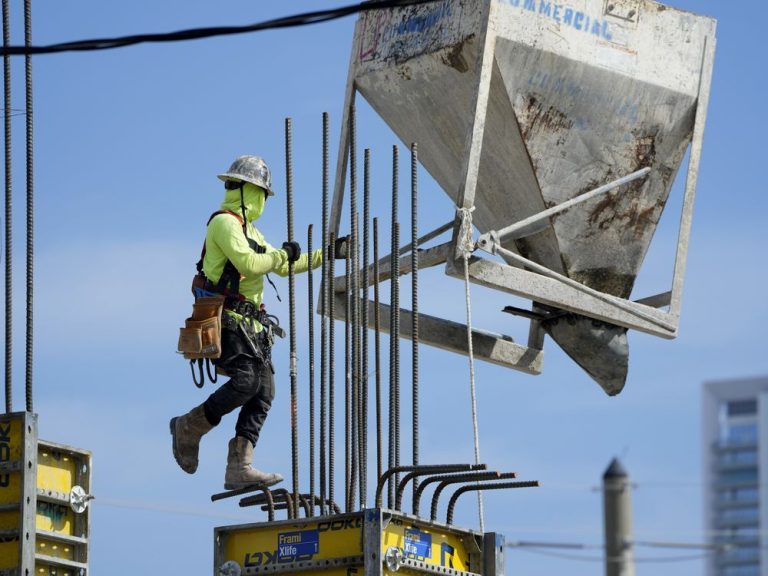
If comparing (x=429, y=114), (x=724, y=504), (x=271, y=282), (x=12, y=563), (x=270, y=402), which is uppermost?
(x=724, y=504)

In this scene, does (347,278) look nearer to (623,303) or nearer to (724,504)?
(623,303)

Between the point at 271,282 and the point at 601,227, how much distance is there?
12.7 ft

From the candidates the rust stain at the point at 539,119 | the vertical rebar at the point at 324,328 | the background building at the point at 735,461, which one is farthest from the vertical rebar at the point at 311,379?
the background building at the point at 735,461

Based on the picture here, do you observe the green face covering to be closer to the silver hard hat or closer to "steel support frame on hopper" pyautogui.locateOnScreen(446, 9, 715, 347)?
the silver hard hat

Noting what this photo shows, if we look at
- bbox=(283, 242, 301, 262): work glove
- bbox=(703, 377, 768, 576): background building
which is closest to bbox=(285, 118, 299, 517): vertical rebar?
bbox=(283, 242, 301, 262): work glove

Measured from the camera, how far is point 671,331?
686 inches

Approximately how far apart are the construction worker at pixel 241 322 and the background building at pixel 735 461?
14476 cm

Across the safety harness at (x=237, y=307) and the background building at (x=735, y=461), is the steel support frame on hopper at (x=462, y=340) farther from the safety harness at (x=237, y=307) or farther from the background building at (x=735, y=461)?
the background building at (x=735, y=461)

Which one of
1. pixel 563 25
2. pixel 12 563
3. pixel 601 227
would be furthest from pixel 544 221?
pixel 12 563

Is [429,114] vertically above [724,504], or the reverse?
[724,504]

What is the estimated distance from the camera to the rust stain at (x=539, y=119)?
55.7 feet

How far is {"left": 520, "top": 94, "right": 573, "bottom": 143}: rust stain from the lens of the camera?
17.0m

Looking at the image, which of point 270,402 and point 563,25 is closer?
point 270,402

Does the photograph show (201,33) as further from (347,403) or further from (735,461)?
(735,461)
